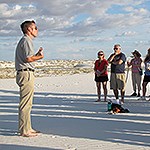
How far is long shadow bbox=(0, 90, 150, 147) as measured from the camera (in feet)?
23.5

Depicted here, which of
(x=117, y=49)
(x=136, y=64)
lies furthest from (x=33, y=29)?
(x=136, y=64)

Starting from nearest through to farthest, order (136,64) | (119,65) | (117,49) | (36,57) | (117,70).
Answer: (36,57), (117,49), (119,65), (117,70), (136,64)

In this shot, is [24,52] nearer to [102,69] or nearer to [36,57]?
[36,57]

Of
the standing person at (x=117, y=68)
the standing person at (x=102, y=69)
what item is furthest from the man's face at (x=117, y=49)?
the standing person at (x=102, y=69)

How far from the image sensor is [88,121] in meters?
8.67

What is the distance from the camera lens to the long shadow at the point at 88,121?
715 cm

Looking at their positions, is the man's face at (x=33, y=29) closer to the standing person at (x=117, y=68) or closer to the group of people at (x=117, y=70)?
the group of people at (x=117, y=70)

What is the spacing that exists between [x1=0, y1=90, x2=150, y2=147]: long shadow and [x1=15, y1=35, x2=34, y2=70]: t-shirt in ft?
4.57

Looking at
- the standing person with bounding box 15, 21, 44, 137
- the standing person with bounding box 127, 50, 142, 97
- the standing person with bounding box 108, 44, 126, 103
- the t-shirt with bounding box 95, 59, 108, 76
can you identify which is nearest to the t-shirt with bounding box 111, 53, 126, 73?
the standing person with bounding box 108, 44, 126, 103

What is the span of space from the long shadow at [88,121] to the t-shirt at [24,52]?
139cm

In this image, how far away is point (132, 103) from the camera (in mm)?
11797

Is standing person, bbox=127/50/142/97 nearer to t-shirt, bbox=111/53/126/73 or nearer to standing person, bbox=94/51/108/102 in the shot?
standing person, bbox=94/51/108/102

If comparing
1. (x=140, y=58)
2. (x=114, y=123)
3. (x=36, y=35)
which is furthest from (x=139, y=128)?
(x=140, y=58)

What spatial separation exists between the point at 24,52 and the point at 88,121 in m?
2.54
